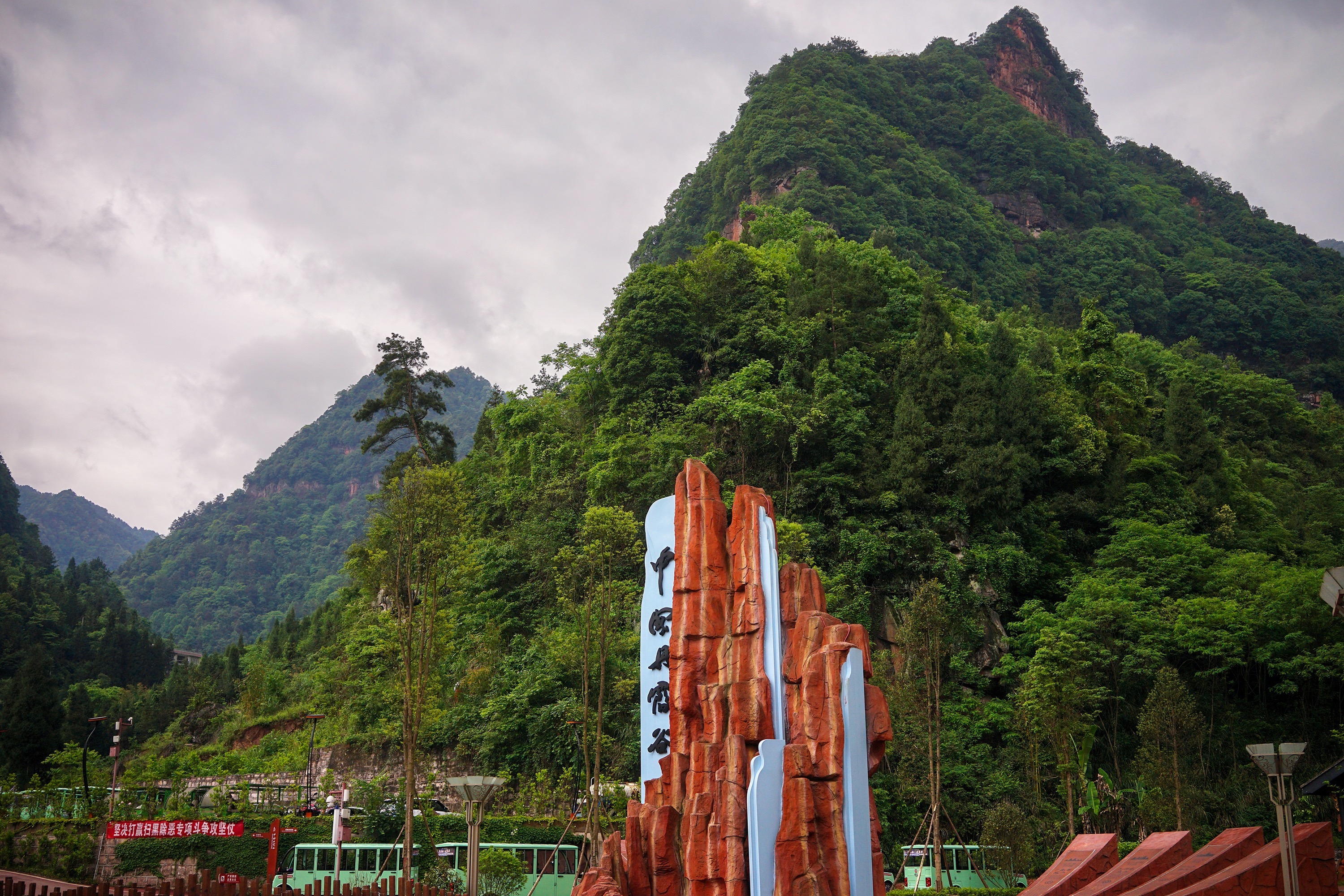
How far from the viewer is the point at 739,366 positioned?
81.2 feet

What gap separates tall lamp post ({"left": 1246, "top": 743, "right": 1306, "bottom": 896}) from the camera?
8.42m

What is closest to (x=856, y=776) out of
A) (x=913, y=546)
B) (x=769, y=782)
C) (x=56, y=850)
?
(x=769, y=782)

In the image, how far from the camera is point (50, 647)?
37.8 meters

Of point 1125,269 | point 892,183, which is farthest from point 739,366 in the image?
point 1125,269

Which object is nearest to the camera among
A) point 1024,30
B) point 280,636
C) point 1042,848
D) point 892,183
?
point 1042,848

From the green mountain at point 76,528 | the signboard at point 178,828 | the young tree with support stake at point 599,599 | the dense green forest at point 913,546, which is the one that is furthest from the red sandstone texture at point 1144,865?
the green mountain at point 76,528

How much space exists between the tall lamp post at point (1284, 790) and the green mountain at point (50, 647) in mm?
28972

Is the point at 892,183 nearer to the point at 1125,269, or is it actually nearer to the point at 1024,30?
the point at 1125,269

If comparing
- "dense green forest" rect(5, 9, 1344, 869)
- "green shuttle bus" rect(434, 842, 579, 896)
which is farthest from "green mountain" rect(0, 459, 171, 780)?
"green shuttle bus" rect(434, 842, 579, 896)

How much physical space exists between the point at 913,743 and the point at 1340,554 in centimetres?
1152

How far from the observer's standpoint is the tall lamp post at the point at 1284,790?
8422 millimetres

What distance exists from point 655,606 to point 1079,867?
544 centimetres

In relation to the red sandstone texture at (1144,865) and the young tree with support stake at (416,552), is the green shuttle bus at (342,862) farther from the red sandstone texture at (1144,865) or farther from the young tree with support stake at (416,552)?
the red sandstone texture at (1144,865)

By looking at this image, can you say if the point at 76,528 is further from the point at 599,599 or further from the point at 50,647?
the point at 599,599
